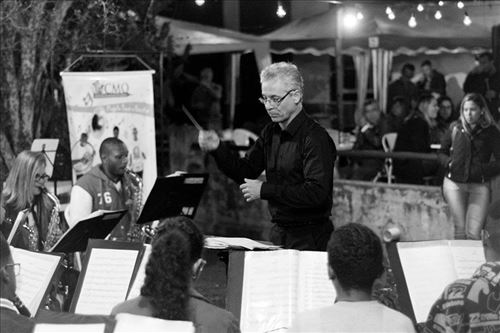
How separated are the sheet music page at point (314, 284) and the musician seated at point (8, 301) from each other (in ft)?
4.31

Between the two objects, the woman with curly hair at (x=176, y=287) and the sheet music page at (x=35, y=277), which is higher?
the woman with curly hair at (x=176, y=287)

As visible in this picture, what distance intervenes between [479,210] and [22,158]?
4.87 meters

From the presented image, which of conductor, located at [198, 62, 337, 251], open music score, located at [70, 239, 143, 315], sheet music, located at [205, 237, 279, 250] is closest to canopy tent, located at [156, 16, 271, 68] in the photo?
conductor, located at [198, 62, 337, 251]

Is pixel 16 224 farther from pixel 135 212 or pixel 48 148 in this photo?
pixel 48 148

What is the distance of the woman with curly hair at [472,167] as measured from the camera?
10633 millimetres

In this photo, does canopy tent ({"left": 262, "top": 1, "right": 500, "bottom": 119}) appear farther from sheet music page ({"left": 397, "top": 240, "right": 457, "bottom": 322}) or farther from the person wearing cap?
the person wearing cap

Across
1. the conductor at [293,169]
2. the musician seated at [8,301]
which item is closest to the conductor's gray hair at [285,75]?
the conductor at [293,169]

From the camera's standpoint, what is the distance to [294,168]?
20.5 feet

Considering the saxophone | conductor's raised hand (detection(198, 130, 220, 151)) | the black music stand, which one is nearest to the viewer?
conductor's raised hand (detection(198, 130, 220, 151))

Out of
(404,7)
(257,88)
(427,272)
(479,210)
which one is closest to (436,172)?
(479,210)

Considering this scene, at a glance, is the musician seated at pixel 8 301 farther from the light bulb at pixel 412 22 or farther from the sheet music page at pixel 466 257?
the light bulb at pixel 412 22

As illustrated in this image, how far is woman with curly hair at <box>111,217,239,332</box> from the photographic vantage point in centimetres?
402

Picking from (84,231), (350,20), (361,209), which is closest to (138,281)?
(84,231)

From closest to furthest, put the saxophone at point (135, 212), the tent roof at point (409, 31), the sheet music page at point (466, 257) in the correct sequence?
the sheet music page at point (466, 257), the saxophone at point (135, 212), the tent roof at point (409, 31)
